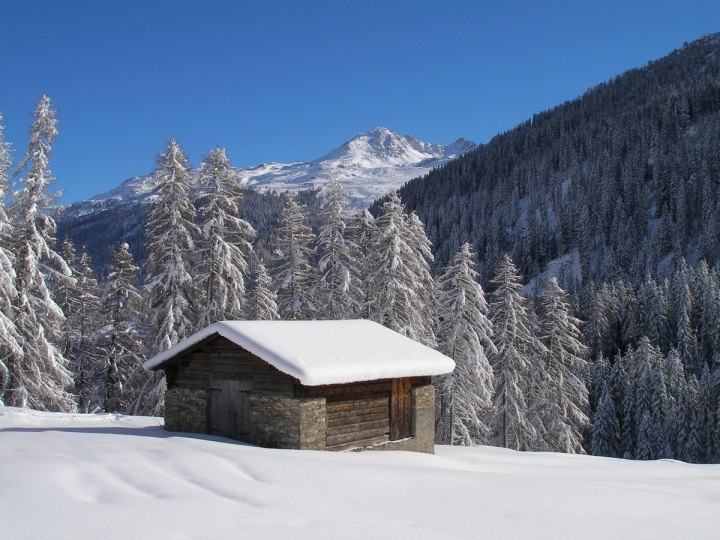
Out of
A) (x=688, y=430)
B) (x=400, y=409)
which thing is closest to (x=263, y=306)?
(x=400, y=409)

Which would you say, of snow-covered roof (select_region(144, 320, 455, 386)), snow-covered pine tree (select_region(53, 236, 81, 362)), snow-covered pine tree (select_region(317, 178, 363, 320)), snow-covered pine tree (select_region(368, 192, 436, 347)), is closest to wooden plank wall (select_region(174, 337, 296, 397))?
snow-covered roof (select_region(144, 320, 455, 386))

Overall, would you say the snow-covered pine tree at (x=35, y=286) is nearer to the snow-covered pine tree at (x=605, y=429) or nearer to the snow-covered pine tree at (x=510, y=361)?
Result: the snow-covered pine tree at (x=510, y=361)

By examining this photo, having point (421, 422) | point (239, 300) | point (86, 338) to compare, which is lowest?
point (421, 422)

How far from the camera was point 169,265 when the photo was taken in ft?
78.0

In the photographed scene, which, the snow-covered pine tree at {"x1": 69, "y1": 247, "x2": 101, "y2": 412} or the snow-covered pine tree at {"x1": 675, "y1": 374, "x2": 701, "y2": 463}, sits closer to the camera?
the snow-covered pine tree at {"x1": 69, "y1": 247, "x2": 101, "y2": 412}

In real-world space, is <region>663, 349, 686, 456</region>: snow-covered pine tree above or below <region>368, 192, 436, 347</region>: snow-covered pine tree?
below

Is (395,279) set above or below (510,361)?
above

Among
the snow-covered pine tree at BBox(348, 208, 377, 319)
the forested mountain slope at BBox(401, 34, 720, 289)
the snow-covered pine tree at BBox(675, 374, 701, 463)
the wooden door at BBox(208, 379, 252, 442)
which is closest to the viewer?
the wooden door at BBox(208, 379, 252, 442)

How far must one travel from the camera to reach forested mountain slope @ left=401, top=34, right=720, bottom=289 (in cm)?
12162

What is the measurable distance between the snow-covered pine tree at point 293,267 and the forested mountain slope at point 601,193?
9738cm

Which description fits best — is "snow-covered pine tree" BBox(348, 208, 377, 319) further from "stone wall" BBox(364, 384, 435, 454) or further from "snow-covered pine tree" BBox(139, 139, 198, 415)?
"stone wall" BBox(364, 384, 435, 454)

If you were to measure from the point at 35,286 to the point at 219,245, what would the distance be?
24.8 ft

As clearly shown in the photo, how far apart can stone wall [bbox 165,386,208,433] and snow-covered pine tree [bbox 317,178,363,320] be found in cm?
1229

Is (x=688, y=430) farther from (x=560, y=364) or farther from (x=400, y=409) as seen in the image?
(x=400, y=409)
